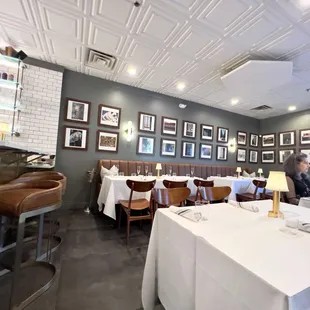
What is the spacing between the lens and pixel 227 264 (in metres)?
0.76

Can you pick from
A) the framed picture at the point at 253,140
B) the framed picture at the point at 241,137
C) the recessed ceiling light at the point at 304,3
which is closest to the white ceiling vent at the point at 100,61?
the recessed ceiling light at the point at 304,3

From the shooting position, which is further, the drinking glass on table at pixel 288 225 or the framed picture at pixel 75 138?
the framed picture at pixel 75 138

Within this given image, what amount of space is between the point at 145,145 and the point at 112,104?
1435 mm

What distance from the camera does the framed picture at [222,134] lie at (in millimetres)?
6501

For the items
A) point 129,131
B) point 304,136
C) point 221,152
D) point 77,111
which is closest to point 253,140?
point 304,136

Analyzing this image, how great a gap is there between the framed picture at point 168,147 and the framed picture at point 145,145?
0.33m

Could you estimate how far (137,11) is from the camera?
8.12 ft

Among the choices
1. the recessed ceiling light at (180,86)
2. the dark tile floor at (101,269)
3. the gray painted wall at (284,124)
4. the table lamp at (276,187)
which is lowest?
the dark tile floor at (101,269)

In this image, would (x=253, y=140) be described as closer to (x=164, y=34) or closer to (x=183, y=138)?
(x=183, y=138)

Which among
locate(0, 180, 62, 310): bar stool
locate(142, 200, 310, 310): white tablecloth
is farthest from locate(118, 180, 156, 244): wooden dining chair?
locate(142, 200, 310, 310): white tablecloth

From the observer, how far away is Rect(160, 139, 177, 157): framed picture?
18.1ft

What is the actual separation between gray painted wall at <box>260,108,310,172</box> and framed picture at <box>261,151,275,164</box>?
142mm

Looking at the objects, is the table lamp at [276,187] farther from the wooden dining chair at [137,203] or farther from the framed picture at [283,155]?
the framed picture at [283,155]

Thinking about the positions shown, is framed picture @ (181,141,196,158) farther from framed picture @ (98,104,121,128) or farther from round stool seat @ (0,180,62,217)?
round stool seat @ (0,180,62,217)
